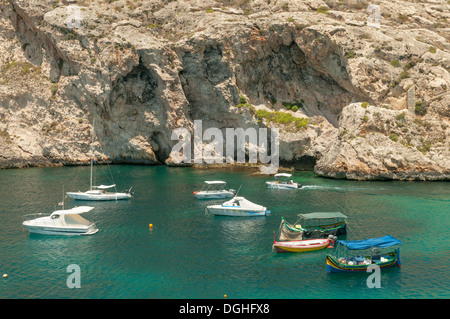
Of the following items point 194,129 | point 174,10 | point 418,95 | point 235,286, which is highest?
point 174,10

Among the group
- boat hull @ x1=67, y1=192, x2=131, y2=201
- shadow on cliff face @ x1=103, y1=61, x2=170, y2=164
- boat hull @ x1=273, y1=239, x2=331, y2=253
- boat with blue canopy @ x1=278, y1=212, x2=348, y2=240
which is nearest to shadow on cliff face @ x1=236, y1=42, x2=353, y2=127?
shadow on cliff face @ x1=103, y1=61, x2=170, y2=164

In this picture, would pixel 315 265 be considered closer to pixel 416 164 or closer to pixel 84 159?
pixel 416 164

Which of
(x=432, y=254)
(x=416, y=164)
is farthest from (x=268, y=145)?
(x=432, y=254)

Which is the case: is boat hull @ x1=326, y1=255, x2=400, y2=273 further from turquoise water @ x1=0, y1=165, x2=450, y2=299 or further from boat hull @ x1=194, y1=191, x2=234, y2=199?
boat hull @ x1=194, y1=191, x2=234, y2=199

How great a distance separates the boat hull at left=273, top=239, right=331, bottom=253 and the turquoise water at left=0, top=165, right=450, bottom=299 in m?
0.87

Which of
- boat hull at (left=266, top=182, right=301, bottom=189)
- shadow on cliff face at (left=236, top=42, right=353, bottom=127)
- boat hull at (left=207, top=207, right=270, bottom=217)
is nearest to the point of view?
boat hull at (left=207, top=207, right=270, bottom=217)

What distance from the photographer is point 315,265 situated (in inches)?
1414

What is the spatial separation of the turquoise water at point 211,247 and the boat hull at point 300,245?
0.87 meters

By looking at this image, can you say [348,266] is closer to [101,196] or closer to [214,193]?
[214,193]

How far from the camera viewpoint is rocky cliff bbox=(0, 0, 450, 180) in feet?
288

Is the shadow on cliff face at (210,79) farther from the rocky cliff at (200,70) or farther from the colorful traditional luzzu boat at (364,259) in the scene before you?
the colorful traditional luzzu boat at (364,259)

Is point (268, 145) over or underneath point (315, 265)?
over

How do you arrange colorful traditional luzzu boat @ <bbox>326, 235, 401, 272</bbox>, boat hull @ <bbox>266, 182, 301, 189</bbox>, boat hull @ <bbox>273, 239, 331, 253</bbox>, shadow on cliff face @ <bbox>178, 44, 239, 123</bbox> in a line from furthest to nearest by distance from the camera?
1. shadow on cliff face @ <bbox>178, 44, 239, 123</bbox>
2. boat hull @ <bbox>266, 182, 301, 189</bbox>
3. boat hull @ <bbox>273, 239, 331, 253</bbox>
4. colorful traditional luzzu boat @ <bbox>326, 235, 401, 272</bbox>

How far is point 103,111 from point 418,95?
80.5m
